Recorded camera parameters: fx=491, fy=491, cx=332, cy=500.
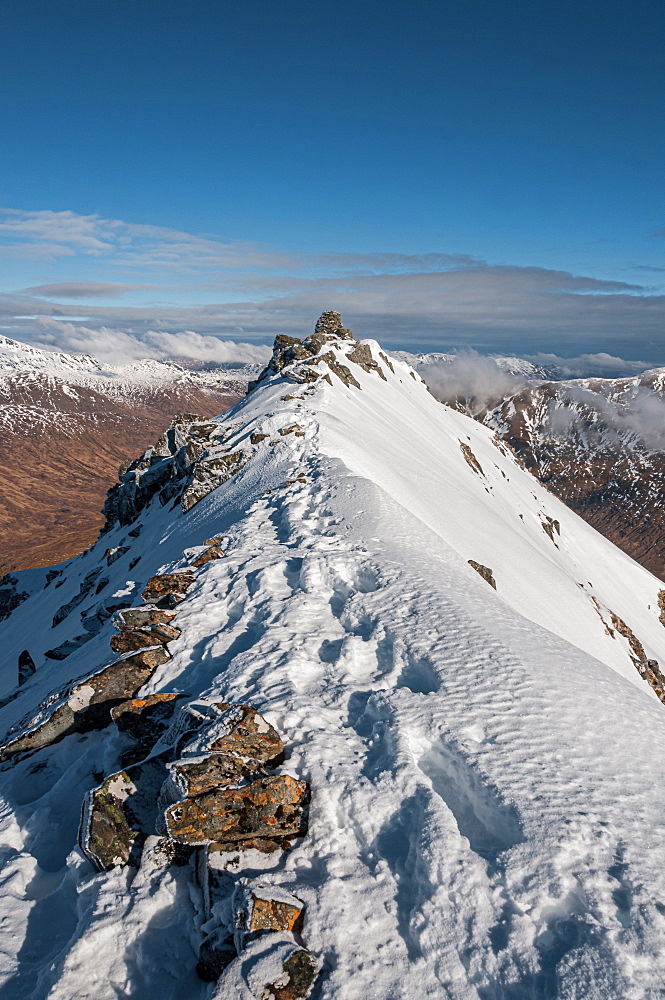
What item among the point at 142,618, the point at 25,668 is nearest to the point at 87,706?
the point at 142,618

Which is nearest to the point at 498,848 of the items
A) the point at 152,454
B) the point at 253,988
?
the point at 253,988

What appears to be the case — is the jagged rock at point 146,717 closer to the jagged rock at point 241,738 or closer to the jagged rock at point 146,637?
the jagged rock at point 241,738

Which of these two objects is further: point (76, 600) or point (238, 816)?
point (76, 600)

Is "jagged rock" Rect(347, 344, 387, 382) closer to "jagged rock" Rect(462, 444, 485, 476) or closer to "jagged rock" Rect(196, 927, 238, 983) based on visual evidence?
"jagged rock" Rect(462, 444, 485, 476)

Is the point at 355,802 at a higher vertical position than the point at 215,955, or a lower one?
higher

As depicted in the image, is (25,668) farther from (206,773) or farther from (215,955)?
(215,955)

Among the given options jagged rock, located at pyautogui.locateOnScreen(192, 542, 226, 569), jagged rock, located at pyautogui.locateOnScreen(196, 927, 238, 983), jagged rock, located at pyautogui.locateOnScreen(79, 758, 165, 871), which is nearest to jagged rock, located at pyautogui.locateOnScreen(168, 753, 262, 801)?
jagged rock, located at pyautogui.locateOnScreen(79, 758, 165, 871)

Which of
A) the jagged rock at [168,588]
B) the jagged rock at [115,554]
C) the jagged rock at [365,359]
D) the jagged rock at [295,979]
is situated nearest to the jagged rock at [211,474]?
the jagged rock at [115,554]
